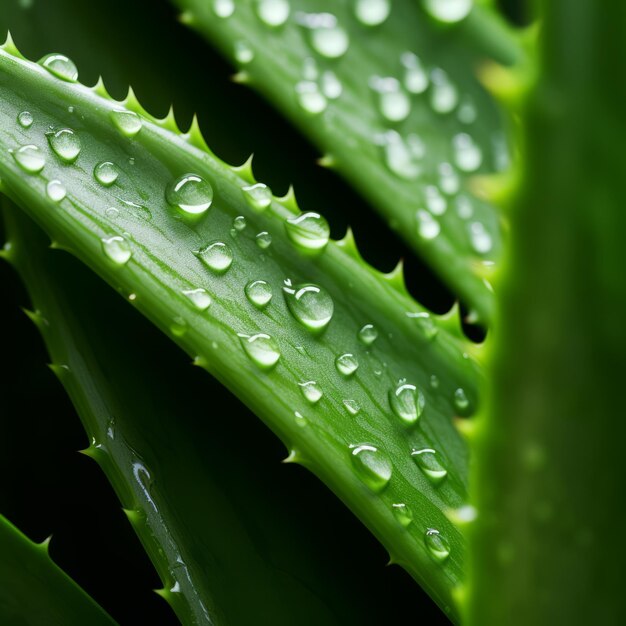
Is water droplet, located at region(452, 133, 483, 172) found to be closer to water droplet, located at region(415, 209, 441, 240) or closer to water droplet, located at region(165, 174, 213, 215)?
water droplet, located at region(415, 209, 441, 240)

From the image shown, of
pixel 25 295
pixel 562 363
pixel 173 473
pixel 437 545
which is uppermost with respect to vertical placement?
pixel 562 363

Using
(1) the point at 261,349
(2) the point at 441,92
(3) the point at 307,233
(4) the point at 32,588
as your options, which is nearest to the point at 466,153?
(2) the point at 441,92

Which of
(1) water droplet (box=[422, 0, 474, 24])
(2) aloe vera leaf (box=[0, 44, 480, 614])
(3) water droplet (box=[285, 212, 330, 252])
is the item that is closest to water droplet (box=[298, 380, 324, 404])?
(2) aloe vera leaf (box=[0, 44, 480, 614])

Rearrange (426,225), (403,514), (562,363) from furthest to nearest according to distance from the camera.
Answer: (426,225) < (403,514) < (562,363)

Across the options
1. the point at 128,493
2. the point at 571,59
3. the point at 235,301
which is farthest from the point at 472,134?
the point at 571,59

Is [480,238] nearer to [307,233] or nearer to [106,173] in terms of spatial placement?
[307,233]

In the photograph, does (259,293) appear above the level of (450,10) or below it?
below
